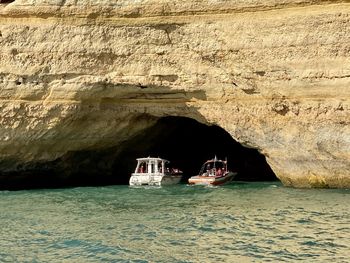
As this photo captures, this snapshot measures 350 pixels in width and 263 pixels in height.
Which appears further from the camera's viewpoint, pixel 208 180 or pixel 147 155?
pixel 147 155

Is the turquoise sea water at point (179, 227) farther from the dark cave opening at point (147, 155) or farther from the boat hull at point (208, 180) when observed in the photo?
the dark cave opening at point (147, 155)

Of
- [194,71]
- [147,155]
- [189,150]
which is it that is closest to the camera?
[194,71]

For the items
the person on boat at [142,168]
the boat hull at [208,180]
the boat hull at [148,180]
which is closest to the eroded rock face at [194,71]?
the boat hull at [208,180]

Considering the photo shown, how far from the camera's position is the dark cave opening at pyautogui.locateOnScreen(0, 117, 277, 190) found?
19.2 metres

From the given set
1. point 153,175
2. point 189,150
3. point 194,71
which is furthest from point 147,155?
point 194,71

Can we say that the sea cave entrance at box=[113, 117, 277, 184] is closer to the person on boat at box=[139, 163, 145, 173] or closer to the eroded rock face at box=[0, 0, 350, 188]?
the person on boat at box=[139, 163, 145, 173]

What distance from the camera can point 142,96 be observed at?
1741 centimetres

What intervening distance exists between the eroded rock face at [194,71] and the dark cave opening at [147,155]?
4.92 ft

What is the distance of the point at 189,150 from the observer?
83.6 feet

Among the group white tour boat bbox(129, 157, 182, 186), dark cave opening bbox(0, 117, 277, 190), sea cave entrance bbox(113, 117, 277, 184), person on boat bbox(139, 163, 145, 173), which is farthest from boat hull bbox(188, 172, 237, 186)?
sea cave entrance bbox(113, 117, 277, 184)

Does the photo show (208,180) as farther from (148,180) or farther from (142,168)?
(142,168)

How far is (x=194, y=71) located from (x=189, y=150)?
9649mm

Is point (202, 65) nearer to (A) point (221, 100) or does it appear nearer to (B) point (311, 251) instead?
(A) point (221, 100)

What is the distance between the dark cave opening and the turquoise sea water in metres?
3.26
